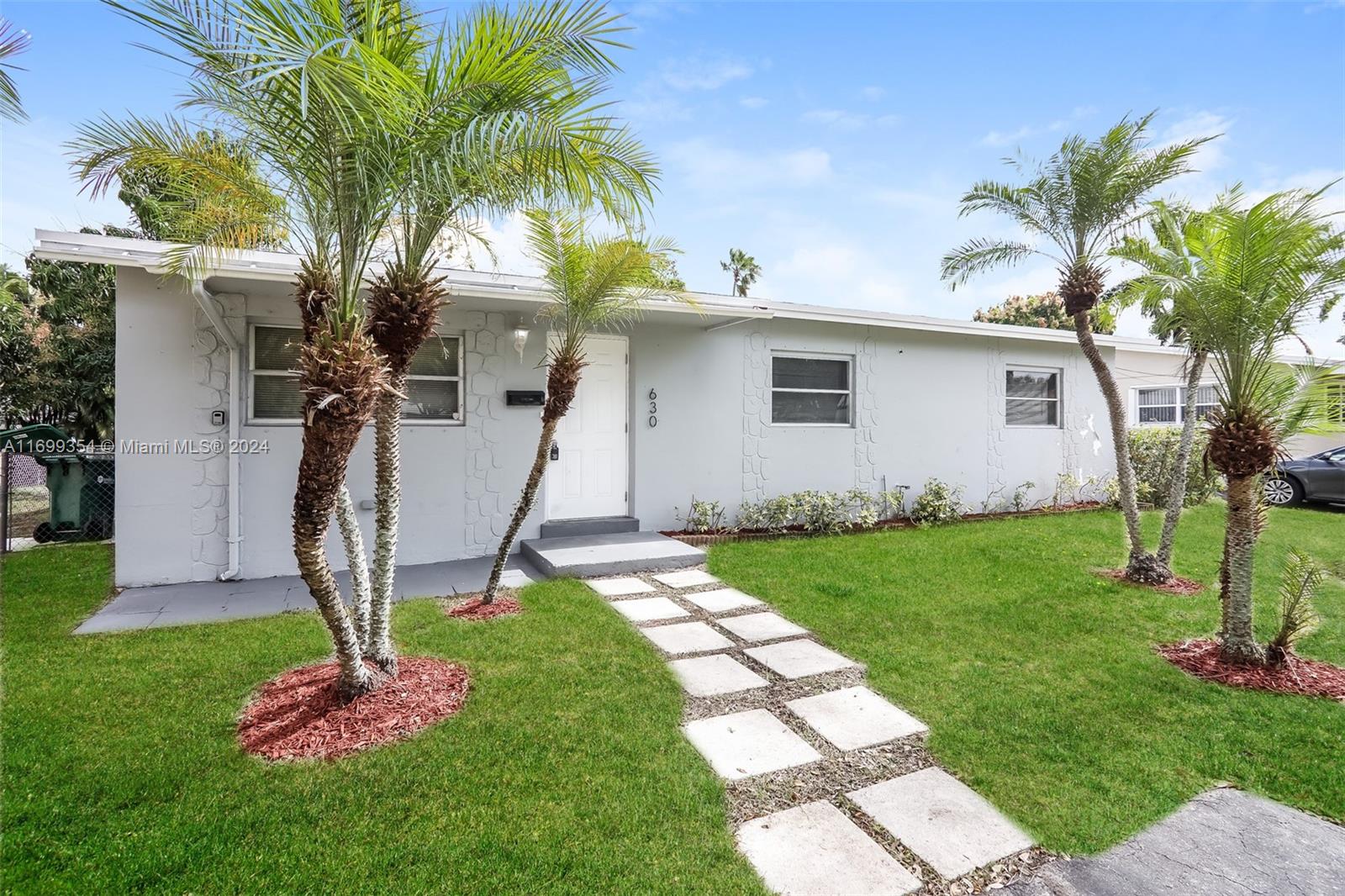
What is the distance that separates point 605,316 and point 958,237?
442 cm

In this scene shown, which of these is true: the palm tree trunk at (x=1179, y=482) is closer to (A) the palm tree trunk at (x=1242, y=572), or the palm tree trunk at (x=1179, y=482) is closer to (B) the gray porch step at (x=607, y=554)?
(A) the palm tree trunk at (x=1242, y=572)

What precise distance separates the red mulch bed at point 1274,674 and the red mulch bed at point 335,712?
453 cm

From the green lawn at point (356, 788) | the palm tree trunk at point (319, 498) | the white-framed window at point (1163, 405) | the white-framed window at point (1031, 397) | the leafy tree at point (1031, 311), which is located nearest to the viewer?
the green lawn at point (356, 788)

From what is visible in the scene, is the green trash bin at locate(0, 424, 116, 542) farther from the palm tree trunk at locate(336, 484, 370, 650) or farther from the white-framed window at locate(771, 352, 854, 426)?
the white-framed window at locate(771, 352, 854, 426)

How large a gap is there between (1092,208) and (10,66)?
8585mm

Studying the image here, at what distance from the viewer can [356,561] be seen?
3281 mm

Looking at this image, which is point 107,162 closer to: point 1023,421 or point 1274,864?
point 1274,864

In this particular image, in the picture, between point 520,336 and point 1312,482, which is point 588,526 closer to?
point 520,336

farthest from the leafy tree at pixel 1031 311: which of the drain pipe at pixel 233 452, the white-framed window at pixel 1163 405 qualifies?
the drain pipe at pixel 233 452

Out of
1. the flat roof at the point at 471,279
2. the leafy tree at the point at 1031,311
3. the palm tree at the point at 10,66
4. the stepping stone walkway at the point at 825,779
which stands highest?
the leafy tree at the point at 1031,311

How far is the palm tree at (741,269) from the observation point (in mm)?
27406

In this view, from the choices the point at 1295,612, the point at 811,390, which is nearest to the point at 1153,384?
the point at 811,390

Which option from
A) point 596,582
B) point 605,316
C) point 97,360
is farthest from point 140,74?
point 97,360

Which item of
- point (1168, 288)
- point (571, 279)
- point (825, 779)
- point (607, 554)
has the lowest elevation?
point (825, 779)
